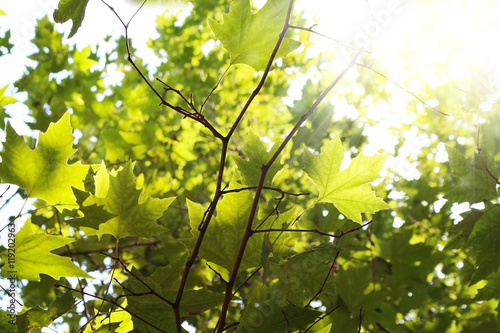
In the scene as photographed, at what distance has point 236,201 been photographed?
2.99ft

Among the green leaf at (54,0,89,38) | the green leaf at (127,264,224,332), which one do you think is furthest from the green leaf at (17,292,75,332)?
the green leaf at (54,0,89,38)

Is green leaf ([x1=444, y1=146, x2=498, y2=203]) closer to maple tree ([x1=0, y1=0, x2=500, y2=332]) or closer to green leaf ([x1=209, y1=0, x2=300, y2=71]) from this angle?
maple tree ([x1=0, y1=0, x2=500, y2=332])

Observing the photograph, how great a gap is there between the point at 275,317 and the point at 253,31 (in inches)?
22.4

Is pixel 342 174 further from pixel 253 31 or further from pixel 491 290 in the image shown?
pixel 491 290

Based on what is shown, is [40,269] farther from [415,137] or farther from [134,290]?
[415,137]

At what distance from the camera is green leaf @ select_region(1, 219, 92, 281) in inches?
35.0

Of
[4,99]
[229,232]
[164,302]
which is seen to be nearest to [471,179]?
[229,232]

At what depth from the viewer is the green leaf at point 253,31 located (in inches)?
34.8

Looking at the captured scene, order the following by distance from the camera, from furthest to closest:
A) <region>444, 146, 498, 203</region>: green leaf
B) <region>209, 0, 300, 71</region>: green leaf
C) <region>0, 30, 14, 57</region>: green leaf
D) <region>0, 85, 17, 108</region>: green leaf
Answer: <region>0, 30, 14, 57</region>: green leaf
<region>0, 85, 17, 108</region>: green leaf
<region>444, 146, 498, 203</region>: green leaf
<region>209, 0, 300, 71</region>: green leaf

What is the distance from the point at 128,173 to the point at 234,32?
15.5 inches

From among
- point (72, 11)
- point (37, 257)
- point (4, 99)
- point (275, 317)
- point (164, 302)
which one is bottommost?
point (275, 317)

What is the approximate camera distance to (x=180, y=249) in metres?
1.65

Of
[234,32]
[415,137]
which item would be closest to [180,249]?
[234,32]

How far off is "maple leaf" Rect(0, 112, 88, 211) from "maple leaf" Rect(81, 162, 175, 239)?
0.09 m
